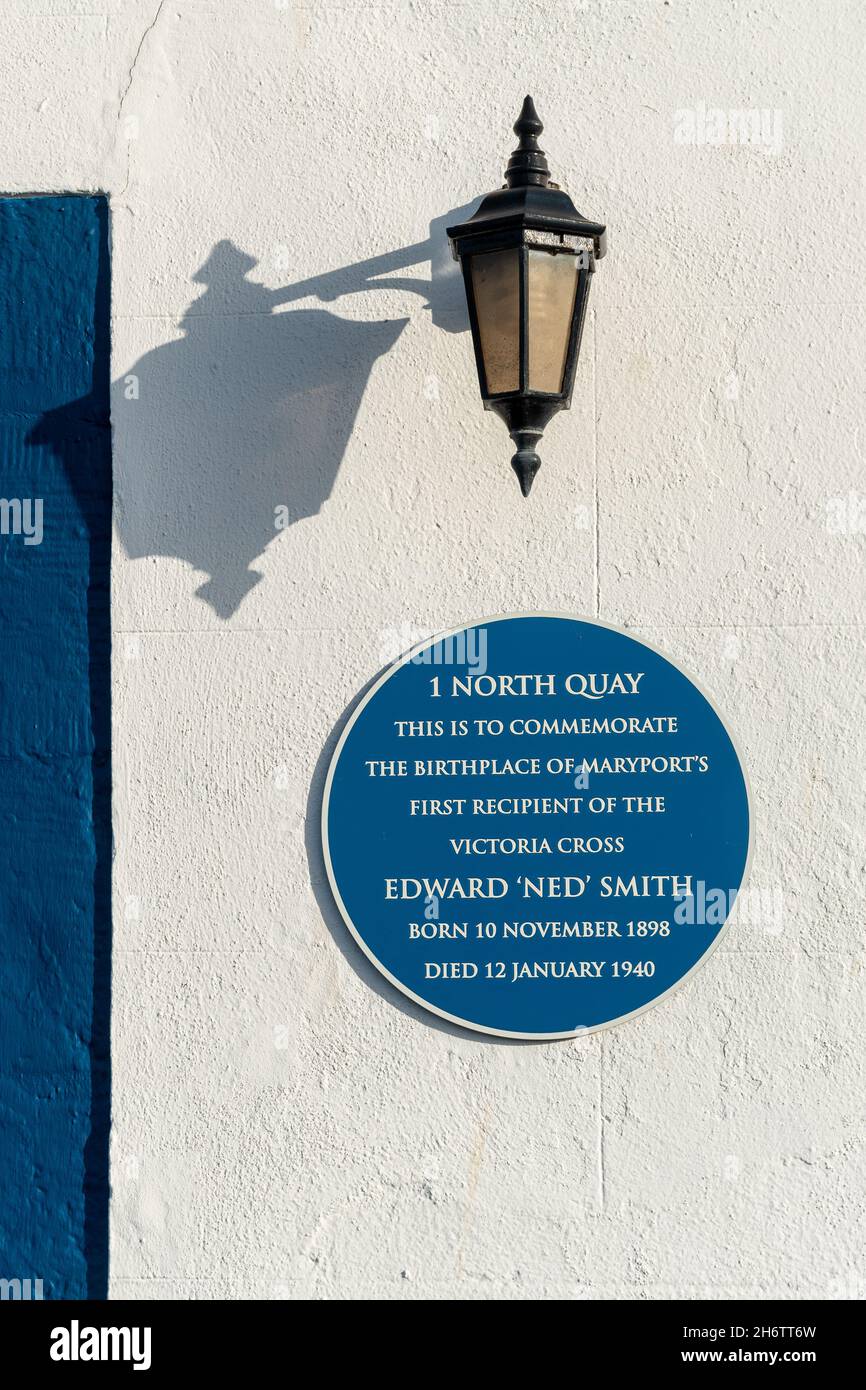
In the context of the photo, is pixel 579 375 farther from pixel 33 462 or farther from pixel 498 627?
pixel 33 462

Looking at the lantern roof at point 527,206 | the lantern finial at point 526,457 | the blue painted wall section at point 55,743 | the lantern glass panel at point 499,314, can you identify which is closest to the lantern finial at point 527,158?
the lantern roof at point 527,206

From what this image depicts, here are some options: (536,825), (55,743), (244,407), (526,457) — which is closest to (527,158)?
(526,457)

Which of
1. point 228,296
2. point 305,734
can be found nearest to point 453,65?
point 228,296

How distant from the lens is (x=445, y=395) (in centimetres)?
395

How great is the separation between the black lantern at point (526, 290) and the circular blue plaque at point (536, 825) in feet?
2.08

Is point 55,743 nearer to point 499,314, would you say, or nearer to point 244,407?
point 244,407

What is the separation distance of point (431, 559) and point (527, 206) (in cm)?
99

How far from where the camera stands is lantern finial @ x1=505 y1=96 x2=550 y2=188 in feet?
11.8

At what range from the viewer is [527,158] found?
3604 millimetres

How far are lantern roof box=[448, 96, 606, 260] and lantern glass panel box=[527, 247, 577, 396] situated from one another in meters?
0.07

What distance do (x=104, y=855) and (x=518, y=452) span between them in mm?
1629

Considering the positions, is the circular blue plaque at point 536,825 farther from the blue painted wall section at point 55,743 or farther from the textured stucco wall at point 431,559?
the blue painted wall section at point 55,743

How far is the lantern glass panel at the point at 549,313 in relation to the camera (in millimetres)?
3459

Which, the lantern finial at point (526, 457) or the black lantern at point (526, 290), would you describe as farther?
the lantern finial at point (526, 457)
